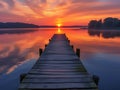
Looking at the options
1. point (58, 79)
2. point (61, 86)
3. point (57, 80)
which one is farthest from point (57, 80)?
point (61, 86)

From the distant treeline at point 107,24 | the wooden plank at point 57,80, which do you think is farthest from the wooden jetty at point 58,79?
the distant treeline at point 107,24

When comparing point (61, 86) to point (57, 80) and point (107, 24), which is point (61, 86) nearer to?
point (57, 80)

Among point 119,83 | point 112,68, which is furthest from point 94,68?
point 119,83

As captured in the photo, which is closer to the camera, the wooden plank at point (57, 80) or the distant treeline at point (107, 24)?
the wooden plank at point (57, 80)

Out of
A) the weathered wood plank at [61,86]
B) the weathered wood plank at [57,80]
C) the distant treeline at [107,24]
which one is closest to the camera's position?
the weathered wood plank at [61,86]

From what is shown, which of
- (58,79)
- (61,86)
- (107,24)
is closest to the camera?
(61,86)

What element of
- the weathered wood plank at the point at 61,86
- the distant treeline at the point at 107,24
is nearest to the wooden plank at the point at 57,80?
the weathered wood plank at the point at 61,86

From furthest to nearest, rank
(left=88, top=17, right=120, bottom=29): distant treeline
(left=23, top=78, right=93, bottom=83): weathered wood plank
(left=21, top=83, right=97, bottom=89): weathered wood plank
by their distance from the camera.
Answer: (left=88, top=17, right=120, bottom=29): distant treeline < (left=23, top=78, right=93, bottom=83): weathered wood plank < (left=21, top=83, right=97, bottom=89): weathered wood plank

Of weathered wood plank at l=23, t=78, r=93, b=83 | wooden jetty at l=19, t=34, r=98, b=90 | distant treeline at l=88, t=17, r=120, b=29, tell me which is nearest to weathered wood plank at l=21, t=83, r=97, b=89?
wooden jetty at l=19, t=34, r=98, b=90

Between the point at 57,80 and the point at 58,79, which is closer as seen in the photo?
the point at 57,80

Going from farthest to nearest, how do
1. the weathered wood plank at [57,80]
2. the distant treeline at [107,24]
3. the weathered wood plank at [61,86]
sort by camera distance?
the distant treeline at [107,24]
the weathered wood plank at [57,80]
the weathered wood plank at [61,86]

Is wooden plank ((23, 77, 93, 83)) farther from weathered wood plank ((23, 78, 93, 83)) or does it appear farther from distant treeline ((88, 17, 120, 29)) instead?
distant treeline ((88, 17, 120, 29))

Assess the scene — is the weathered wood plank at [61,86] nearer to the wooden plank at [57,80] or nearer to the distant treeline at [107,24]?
the wooden plank at [57,80]

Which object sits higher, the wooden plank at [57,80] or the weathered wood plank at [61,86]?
Result: the wooden plank at [57,80]
